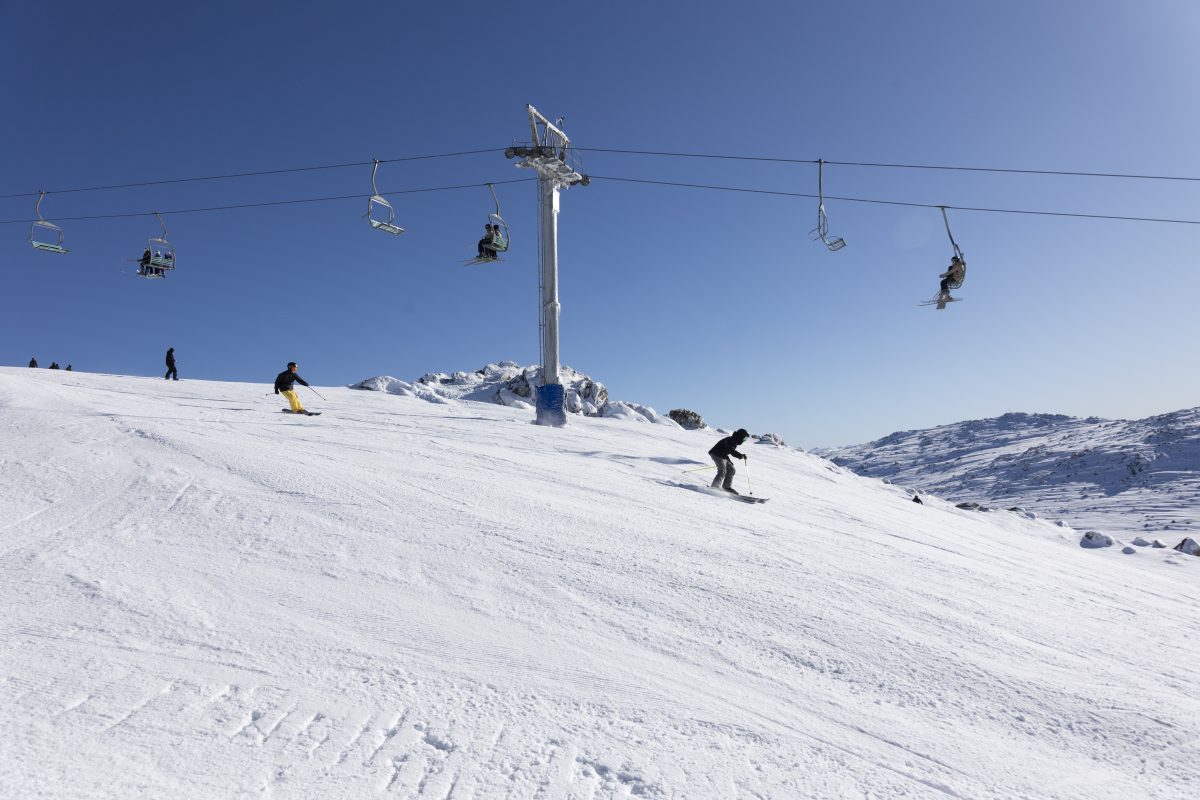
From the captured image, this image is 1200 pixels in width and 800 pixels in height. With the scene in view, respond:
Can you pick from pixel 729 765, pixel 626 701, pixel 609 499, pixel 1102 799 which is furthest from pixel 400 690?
pixel 609 499

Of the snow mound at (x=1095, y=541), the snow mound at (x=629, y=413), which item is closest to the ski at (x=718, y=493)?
the snow mound at (x=629, y=413)

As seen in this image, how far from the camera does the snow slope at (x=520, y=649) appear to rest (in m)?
3.62

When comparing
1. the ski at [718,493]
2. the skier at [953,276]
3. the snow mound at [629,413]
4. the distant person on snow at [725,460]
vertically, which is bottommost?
the ski at [718,493]

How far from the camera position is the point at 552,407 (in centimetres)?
1884

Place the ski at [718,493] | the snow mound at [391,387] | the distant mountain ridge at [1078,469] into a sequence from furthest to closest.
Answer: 1. the distant mountain ridge at [1078,469]
2. the snow mound at [391,387]
3. the ski at [718,493]

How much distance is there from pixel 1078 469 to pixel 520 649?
122193mm

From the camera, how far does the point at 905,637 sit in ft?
19.3

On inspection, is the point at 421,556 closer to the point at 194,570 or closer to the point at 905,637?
the point at 194,570

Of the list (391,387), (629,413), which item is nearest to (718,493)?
(629,413)

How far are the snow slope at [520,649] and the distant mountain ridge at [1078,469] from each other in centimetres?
5525

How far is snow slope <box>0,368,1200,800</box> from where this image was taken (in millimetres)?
3623

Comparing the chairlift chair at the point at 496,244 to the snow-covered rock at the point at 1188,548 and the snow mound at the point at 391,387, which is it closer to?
the snow mound at the point at 391,387

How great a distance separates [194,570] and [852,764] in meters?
5.63

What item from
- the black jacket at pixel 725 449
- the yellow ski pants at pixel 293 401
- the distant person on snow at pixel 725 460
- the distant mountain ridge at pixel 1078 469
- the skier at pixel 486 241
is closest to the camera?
the distant person on snow at pixel 725 460
